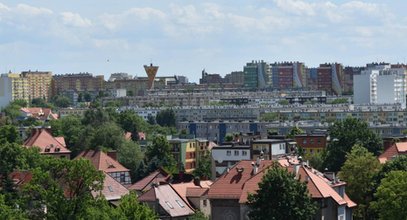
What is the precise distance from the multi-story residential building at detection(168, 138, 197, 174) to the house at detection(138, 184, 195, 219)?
133 ft

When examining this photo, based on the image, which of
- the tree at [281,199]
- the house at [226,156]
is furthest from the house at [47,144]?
the tree at [281,199]

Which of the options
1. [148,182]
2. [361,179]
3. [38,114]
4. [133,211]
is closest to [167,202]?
[133,211]

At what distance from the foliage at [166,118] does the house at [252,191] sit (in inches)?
4517

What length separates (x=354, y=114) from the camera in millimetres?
162875

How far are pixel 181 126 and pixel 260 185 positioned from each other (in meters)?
114

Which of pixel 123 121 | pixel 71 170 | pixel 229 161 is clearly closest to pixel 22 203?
pixel 71 170

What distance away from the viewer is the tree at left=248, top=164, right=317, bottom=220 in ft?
168

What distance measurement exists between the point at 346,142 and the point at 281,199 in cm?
3432

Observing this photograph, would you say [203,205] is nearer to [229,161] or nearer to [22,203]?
[22,203]

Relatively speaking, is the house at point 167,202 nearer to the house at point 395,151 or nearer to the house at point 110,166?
the house at point 395,151

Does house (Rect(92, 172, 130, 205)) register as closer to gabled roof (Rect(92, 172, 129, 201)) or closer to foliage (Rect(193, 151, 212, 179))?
gabled roof (Rect(92, 172, 129, 201))

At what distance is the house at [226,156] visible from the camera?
79.9 meters

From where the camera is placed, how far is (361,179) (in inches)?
2616

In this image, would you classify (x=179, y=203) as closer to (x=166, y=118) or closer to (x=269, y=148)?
(x=269, y=148)
